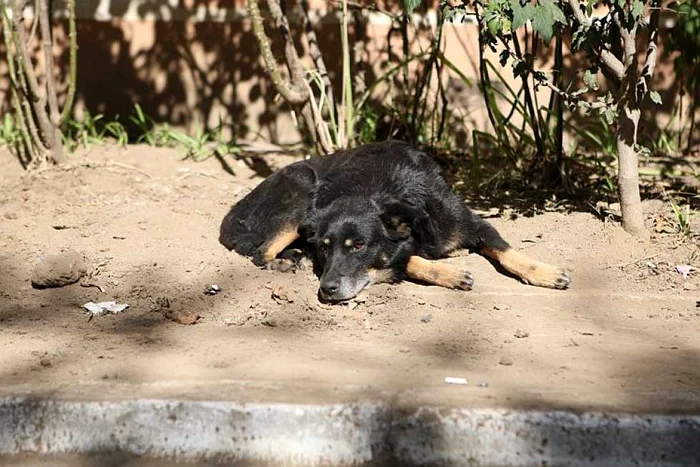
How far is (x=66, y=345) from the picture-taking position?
15.2 feet

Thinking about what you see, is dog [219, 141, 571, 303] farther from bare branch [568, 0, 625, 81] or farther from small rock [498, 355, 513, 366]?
bare branch [568, 0, 625, 81]

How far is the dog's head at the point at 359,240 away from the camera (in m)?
5.30

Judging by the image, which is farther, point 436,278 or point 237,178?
point 237,178

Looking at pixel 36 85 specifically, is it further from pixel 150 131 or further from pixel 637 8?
pixel 637 8

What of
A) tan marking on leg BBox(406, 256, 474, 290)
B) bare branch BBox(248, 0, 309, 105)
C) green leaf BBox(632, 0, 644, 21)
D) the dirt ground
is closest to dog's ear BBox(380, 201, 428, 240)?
tan marking on leg BBox(406, 256, 474, 290)

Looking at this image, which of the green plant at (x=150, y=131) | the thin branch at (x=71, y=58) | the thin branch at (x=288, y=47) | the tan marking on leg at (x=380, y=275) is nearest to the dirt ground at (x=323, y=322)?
the tan marking on leg at (x=380, y=275)

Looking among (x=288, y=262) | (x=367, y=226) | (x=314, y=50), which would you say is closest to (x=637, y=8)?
(x=367, y=226)

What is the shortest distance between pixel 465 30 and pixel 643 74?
2.64m

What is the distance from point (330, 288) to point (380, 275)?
43 centimetres

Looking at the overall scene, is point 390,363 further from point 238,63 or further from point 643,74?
point 238,63

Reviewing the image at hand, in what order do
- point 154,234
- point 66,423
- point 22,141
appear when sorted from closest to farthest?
point 66,423
point 154,234
point 22,141

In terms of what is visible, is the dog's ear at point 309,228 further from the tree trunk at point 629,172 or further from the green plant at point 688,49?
the green plant at point 688,49

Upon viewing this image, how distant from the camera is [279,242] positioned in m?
5.93

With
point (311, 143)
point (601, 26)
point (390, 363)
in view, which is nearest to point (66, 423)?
point (390, 363)
